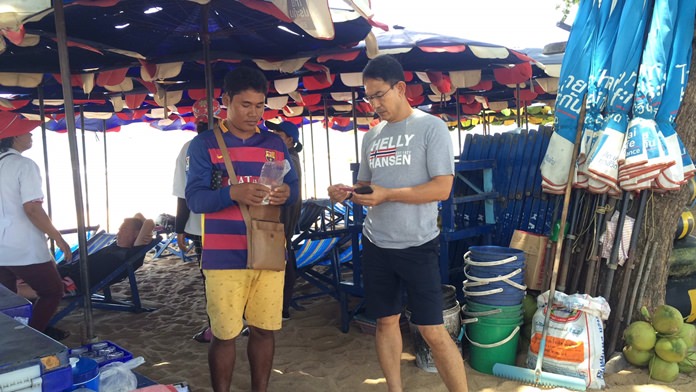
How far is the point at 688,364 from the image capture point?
3172 millimetres

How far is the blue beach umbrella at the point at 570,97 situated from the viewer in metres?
3.45

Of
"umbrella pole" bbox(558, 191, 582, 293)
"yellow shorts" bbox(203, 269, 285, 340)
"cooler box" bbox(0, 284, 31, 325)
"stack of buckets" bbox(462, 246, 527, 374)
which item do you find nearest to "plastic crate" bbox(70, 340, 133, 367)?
"yellow shorts" bbox(203, 269, 285, 340)

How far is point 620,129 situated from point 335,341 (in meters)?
2.56

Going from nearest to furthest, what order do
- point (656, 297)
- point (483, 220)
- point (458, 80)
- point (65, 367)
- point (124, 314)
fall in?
point (65, 367)
point (656, 297)
point (483, 220)
point (124, 314)
point (458, 80)

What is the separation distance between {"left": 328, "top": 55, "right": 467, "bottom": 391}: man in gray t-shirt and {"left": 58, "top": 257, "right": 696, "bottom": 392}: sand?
0.82 m

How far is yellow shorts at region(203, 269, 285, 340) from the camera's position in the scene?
239 cm

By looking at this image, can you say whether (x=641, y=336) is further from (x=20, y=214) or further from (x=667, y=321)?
(x=20, y=214)

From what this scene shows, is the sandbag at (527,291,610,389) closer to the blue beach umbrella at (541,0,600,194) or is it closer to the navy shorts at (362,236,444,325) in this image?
the blue beach umbrella at (541,0,600,194)

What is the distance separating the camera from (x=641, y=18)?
3264mm

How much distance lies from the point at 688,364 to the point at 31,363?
3.57 m

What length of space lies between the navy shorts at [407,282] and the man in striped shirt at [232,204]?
499 millimetres

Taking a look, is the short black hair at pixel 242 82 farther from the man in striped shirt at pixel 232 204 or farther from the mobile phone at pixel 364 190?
the mobile phone at pixel 364 190

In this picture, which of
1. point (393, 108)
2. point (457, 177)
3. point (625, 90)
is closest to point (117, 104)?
point (457, 177)

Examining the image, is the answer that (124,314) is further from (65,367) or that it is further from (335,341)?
(65,367)
